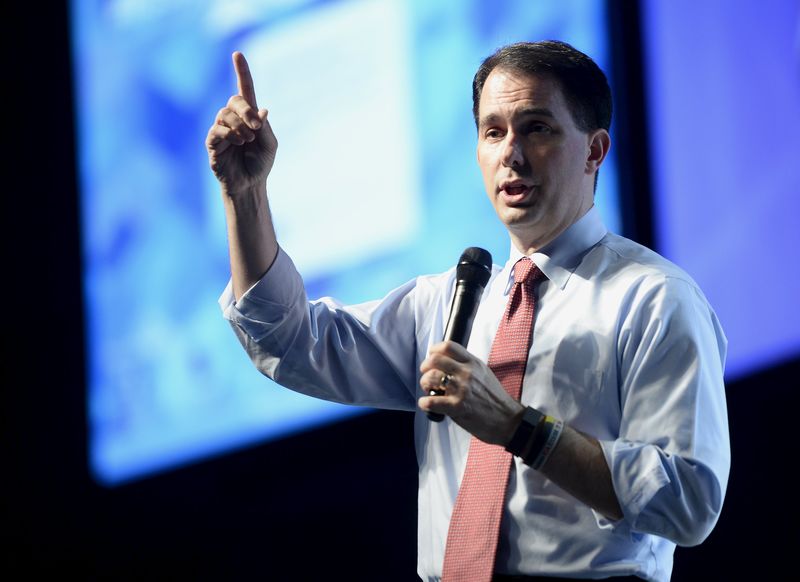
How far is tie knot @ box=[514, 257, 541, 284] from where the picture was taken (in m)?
1.89

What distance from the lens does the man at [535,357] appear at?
5.24 ft

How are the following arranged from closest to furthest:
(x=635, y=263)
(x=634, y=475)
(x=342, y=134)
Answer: (x=634, y=475), (x=635, y=263), (x=342, y=134)

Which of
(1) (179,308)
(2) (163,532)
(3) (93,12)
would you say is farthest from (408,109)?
(2) (163,532)

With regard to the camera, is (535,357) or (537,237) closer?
(535,357)

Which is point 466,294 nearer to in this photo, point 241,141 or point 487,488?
point 487,488

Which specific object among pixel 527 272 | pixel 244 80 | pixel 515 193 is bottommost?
pixel 527 272

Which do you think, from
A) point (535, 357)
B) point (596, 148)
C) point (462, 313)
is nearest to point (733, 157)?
point (596, 148)

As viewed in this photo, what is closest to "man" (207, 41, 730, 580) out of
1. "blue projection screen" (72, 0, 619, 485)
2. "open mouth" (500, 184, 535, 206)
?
"open mouth" (500, 184, 535, 206)

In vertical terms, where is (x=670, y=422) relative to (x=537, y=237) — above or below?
below

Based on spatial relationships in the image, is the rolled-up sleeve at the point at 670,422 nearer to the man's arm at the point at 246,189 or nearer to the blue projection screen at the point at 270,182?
the man's arm at the point at 246,189

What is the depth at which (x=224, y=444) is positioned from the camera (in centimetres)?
316

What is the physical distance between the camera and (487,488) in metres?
1.74

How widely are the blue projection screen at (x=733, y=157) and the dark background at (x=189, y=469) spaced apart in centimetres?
7

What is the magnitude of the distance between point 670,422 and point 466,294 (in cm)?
37
